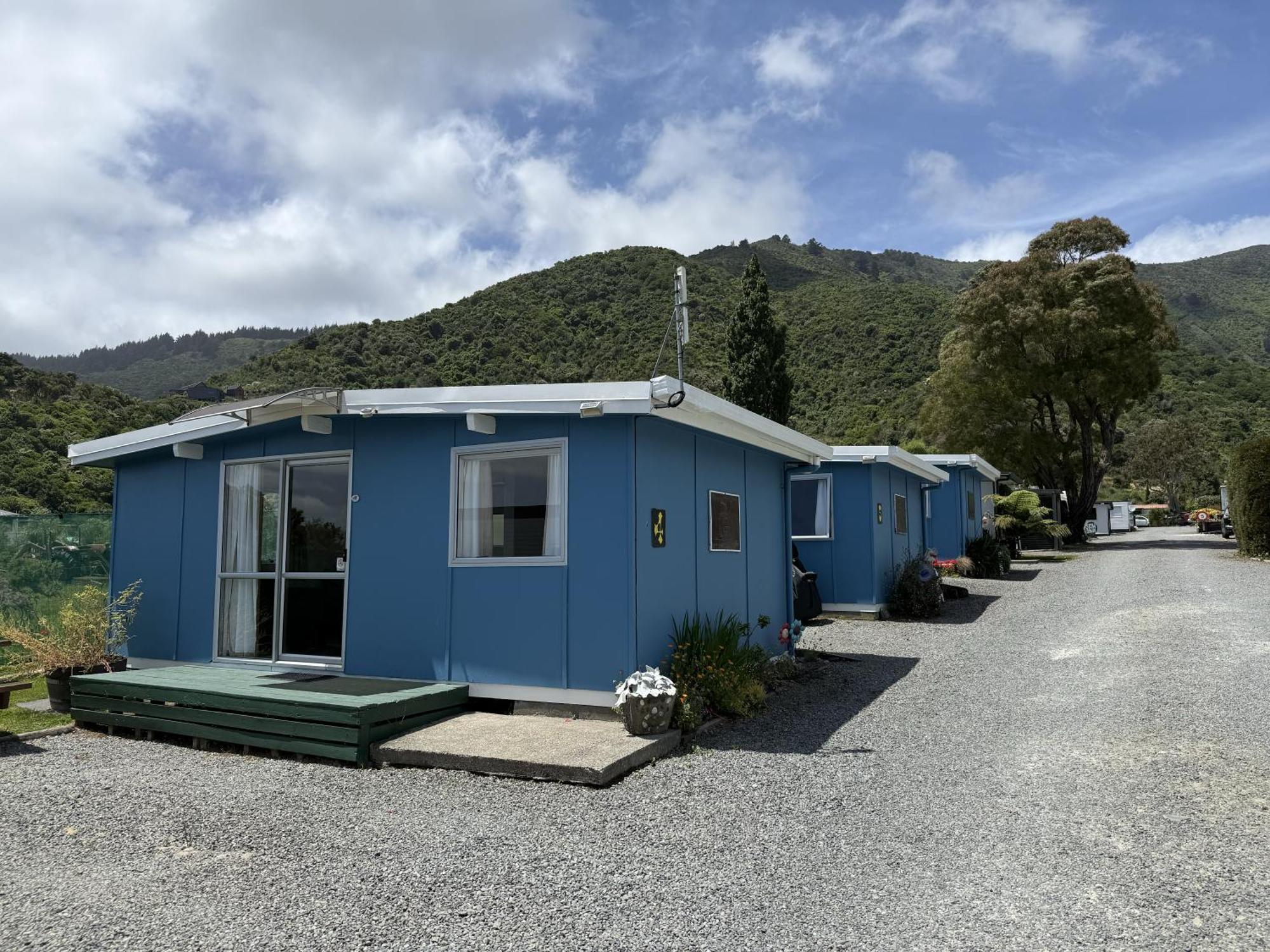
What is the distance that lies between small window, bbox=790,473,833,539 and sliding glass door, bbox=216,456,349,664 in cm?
722

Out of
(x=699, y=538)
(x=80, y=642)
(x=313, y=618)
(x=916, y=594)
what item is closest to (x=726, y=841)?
(x=699, y=538)

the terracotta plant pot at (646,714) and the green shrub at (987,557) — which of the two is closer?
the terracotta plant pot at (646,714)

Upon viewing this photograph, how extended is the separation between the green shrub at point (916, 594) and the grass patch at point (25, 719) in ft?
34.7

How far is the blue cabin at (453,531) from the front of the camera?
642cm

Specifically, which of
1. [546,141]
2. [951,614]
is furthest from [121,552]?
[951,614]

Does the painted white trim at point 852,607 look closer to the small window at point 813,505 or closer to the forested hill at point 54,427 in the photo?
the small window at point 813,505

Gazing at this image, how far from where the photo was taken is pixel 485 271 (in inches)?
1804

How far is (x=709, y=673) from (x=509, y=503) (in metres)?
1.99

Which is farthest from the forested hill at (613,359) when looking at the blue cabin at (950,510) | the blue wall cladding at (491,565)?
the blue wall cladding at (491,565)

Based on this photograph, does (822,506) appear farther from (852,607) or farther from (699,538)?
(699,538)

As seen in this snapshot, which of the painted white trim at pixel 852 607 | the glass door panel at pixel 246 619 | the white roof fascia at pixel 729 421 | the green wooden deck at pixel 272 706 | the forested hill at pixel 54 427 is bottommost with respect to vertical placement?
the green wooden deck at pixel 272 706

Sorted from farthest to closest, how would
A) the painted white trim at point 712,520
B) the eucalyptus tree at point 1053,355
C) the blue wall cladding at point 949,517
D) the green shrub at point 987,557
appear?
the eucalyptus tree at point 1053,355 < the green shrub at point 987,557 < the blue wall cladding at point 949,517 < the painted white trim at point 712,520

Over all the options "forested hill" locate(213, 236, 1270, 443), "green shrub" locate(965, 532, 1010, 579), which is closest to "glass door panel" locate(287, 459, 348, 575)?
"green shrub" locate(965, 532, 1010, 579)

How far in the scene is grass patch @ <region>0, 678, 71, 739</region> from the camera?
690cm
